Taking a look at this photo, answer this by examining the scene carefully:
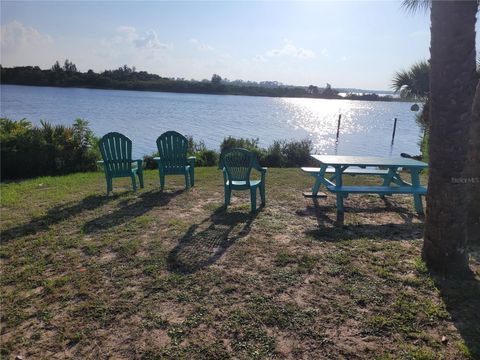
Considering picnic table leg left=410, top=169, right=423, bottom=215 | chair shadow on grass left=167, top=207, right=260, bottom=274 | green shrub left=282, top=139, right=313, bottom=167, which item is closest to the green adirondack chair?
chair shadow on grass left=167, top=207, right=260, bottom=274

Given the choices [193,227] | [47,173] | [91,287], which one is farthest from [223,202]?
[47,173]

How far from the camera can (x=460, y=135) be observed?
3.31 metres

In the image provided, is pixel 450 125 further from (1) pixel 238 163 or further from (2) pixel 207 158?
(2) pixel 207 158

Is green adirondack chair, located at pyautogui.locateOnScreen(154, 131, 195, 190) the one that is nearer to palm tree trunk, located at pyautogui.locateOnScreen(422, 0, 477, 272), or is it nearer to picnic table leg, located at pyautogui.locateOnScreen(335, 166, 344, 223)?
picnic table leg, located at pyautogui.locateOnScreen(335, 166, 344, 223)

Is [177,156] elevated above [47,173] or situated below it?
above

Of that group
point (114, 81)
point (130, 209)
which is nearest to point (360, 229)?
point (130, 209)

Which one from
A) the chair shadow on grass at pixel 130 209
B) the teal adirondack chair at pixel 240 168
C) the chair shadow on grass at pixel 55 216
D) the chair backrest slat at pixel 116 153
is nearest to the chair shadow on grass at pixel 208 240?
the teal adirondack chair at pixel 240 168

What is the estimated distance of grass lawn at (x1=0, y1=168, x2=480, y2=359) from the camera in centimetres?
257

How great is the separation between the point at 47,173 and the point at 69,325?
26.8 ft

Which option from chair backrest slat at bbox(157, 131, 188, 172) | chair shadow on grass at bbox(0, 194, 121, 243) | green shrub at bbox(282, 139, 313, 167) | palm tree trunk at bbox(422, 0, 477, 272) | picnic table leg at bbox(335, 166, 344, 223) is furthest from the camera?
green shrub at bbox(282, 139, 313, 167)

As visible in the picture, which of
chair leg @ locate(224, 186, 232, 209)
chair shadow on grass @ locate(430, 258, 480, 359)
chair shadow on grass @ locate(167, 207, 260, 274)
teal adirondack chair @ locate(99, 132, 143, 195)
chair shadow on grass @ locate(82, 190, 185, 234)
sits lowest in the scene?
chair shadow on grass @ locate(82, 190, 185, 234)

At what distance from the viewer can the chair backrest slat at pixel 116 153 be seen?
6762 mm

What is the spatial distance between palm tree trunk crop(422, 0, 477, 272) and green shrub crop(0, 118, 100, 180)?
9432 mm

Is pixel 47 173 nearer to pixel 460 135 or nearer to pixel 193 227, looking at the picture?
pixel 193 227
